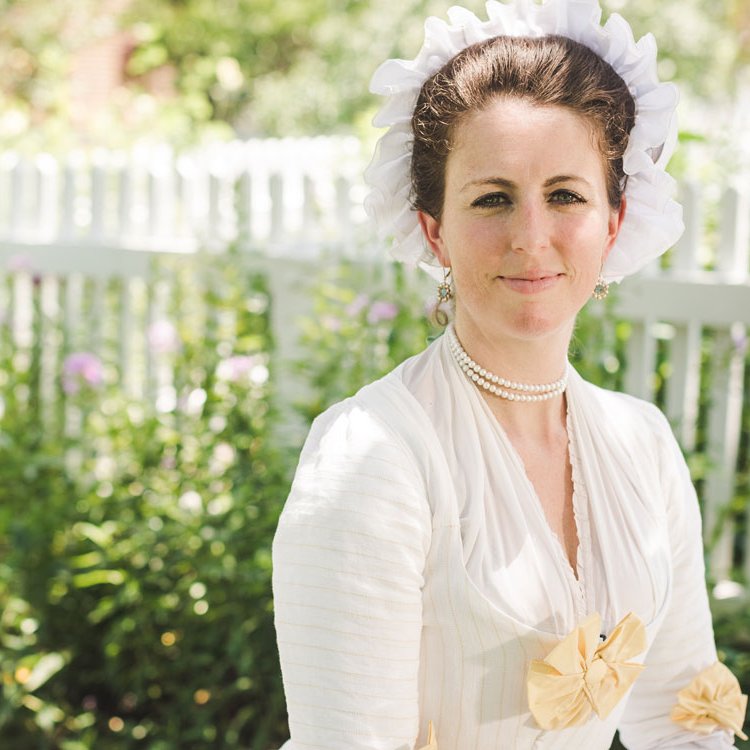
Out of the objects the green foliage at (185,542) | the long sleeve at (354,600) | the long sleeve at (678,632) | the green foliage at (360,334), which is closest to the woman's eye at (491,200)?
the long sleeve at (354,600)

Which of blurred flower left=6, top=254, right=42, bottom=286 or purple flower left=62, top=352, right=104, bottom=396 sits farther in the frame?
blurred flower left=6, top=254, right=42, bottom=286

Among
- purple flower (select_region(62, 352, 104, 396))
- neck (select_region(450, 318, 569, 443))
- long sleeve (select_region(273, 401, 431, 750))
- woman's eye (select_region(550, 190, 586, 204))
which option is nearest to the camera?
long sleeve (select_region(273, 401, 431, 750))

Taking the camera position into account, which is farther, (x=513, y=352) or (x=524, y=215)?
(x=513, y=352)

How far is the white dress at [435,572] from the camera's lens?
1.35 meters

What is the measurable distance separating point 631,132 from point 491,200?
25 cm

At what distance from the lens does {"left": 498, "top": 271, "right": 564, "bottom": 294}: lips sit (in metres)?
1.45

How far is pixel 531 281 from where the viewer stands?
145cm

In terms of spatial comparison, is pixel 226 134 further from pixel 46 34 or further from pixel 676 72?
pixel 676 72

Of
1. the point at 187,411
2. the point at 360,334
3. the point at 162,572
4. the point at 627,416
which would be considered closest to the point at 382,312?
the point at 360,334

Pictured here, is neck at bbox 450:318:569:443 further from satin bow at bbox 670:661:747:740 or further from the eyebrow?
satin bow at bbox 670:661:747:740

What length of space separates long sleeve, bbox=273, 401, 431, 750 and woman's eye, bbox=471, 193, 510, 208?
0.34 m

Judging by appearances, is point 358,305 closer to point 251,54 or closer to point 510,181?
point 510,181

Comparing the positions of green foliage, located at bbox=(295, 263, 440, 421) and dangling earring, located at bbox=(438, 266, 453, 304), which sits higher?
dangling earring, located at bbox=(438, 266, 453, 304)

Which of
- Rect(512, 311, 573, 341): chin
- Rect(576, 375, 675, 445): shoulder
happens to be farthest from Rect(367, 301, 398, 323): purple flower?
Rect(512, 311, 573, 341): chin
